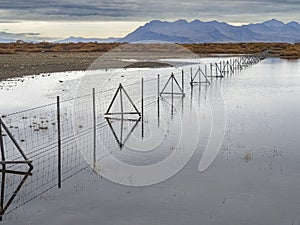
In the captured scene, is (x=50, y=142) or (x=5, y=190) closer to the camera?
(x=5, y=190)

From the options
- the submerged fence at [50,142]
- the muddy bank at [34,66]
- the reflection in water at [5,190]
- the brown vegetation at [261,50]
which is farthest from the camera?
the brown vegetation at [261,50]

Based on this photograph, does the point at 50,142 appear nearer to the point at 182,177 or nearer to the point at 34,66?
the point at 182,177

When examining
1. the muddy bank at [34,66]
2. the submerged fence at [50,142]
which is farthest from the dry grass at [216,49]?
the submerged fence at [50,142]

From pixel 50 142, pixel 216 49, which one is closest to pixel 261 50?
pixel 216 49

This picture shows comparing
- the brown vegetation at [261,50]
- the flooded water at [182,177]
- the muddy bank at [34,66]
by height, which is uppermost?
the brown vegetation at [261,50]

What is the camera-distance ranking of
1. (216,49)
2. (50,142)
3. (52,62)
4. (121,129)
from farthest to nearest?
(216,49) → (52,62) → (121,129) → (50,142)

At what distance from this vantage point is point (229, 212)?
12.6m

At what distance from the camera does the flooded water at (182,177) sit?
12.4 meters

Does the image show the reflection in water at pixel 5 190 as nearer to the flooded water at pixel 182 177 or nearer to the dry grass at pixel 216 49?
the flooded water at pixel 182 177

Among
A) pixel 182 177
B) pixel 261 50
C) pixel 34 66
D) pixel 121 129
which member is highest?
pixel 261 50

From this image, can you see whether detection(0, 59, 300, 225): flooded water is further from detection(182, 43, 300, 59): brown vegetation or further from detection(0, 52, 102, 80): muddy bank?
detection(182, 43, 300, 59): brown vegetation

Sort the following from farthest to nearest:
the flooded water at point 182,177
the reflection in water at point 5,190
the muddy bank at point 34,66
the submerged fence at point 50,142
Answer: the muddy bank at point 34,66 < the submerged fence at point 50,142 < the reflection in water at point 5,190 < the flooded water at point 182,177

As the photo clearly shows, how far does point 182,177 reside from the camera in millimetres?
15609

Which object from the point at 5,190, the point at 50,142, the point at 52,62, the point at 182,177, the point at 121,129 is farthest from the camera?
the point at 52,62
